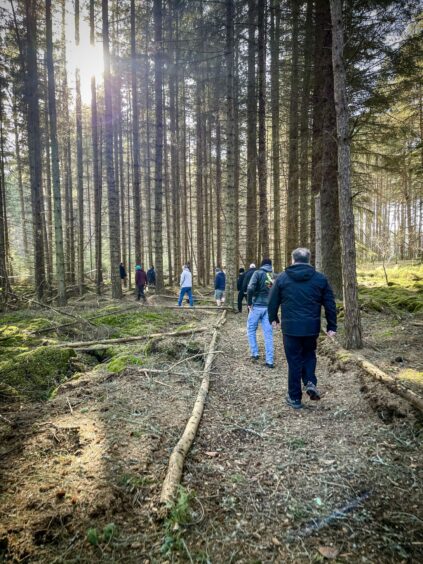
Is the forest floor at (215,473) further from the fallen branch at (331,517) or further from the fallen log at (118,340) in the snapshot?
the fallen log at (118,340)

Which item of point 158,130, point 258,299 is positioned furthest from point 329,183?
point 158,130

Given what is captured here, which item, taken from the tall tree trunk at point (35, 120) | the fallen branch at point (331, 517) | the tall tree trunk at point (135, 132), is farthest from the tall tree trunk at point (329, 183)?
the tall tree trunk at point (35, 120)

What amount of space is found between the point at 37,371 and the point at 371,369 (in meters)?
5.90

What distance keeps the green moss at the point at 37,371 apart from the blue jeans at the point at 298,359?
4.01m

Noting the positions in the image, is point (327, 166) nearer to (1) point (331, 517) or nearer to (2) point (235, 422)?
(2) point (235, 422)

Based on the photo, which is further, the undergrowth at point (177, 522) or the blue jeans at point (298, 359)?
the blue jeans at point (298, 359)

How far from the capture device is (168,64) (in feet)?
58.3

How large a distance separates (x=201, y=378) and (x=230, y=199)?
8.21 meters

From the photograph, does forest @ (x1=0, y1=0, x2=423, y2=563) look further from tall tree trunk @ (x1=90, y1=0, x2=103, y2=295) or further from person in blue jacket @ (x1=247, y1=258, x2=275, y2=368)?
tall tree trunk @ (x1=90, y1=0, x2=103, y2=295)

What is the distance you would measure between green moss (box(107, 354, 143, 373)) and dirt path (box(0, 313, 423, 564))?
88cm

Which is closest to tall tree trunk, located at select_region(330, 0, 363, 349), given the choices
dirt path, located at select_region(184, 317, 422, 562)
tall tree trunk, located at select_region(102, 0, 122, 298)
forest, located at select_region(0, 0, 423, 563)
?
forest, located at select_region(0, 0, 423, 563)

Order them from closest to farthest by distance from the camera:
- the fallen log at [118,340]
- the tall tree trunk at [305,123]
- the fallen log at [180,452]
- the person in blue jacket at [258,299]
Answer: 1. the fallen log at [180,452]
2. the person in blue jacket at [258,299]
3. the fallen log at [118,340]
4. the tall tree trunk at [305,123]

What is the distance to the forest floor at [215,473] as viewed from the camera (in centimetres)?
215

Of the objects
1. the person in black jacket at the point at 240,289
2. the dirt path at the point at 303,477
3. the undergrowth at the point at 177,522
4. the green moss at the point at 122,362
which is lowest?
the dirt path at the point at 303,477
